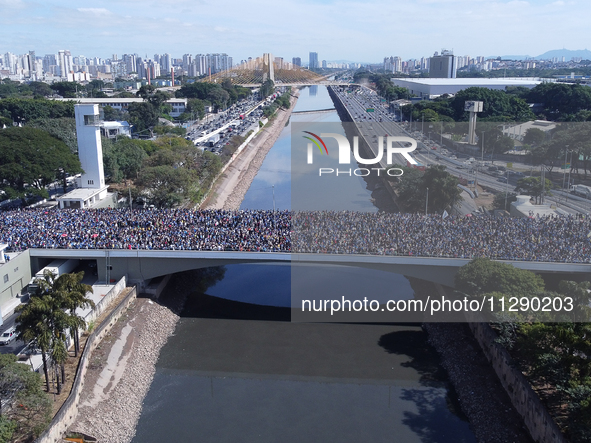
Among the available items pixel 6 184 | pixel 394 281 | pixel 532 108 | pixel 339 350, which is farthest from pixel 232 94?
pixel 339 350

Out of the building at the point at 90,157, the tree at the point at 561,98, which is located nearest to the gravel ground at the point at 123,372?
the building at the point at 90,157

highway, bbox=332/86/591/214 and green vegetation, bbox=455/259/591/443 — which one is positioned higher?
highway, bbox=332/86/591/214

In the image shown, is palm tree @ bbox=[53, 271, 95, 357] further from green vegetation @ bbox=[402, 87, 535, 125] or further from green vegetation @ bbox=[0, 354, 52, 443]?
green vegetation @ bbox=[402, 87, 535, 125]

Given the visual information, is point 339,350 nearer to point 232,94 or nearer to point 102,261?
point 102,261

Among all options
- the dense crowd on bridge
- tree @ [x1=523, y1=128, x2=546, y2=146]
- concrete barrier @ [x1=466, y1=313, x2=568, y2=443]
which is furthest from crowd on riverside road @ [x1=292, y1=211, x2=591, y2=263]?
tree @ [x1=523, y1=128, x2=546, y2=146]

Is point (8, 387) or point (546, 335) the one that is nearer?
point (8, 387)

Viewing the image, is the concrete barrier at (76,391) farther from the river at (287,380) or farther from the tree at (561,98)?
the tree at (561,98)

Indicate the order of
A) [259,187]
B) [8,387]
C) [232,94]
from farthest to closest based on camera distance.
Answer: [232,94]
[259,187]
[8,387]
